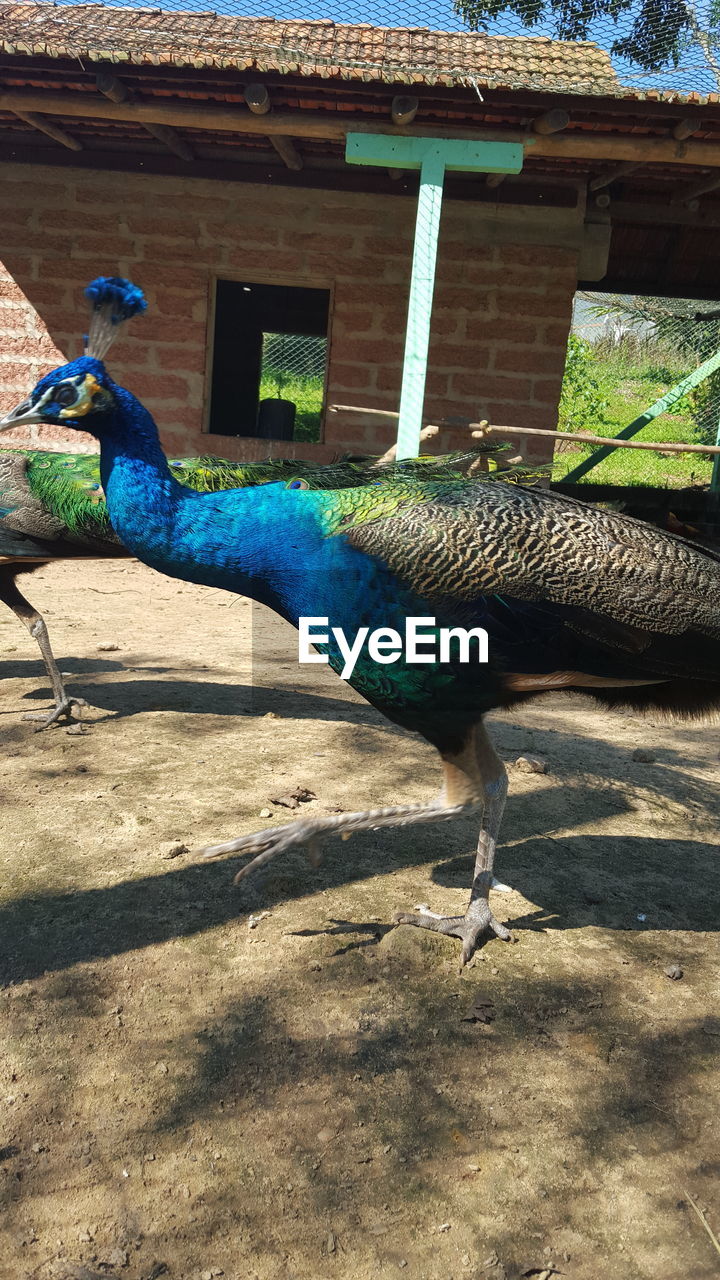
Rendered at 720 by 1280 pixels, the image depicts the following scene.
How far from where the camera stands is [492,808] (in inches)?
106

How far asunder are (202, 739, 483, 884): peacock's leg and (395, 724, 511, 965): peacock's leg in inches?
1.7

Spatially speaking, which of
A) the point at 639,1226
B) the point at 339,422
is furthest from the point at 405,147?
the point at 639,1226

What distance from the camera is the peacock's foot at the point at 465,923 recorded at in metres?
2.50

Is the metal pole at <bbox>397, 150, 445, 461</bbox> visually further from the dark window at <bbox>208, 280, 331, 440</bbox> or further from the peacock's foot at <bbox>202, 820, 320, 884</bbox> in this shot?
the dark window at <bbox>208, 280, 331, 440</bbox>

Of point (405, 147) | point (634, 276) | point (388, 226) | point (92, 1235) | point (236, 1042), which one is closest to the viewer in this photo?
point (92, 1235)

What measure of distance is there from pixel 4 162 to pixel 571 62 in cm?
481

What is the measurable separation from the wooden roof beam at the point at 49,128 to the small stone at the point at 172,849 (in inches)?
213

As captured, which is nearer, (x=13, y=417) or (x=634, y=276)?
(x=13, y=417)

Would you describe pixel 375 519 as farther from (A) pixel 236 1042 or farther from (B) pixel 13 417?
(A) pixel 236 1042

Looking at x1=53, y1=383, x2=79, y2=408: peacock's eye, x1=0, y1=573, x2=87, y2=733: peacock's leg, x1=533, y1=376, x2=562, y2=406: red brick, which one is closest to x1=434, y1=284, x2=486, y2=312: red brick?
x1=533, y1=376, x2=562, y2=406: red brick

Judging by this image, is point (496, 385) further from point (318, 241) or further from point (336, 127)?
point (336, 127)

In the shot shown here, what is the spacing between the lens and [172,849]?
9.50ft

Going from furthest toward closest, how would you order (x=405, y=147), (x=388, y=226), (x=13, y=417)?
(x=388, y=226) → (x=405, y=147) → (x=13, y=417)

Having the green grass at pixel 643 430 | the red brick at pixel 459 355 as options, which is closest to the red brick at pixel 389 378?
the red brick at pixel 459 355
